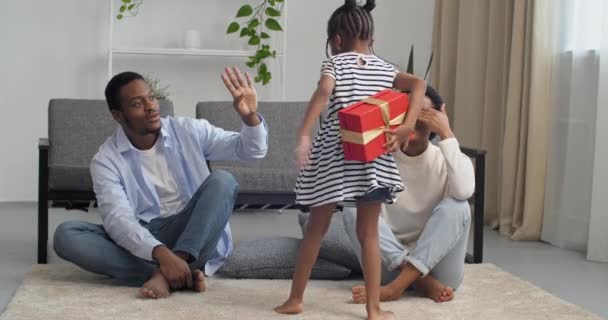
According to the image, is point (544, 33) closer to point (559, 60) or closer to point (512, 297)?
point (559, 60)

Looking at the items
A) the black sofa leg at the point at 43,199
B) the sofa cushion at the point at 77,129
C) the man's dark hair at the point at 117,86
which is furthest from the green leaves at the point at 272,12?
the man's dark hair at the point at 117,86

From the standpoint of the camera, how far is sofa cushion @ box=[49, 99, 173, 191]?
3.99 m

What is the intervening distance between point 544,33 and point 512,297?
70.6 inches

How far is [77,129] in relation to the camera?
4078 mm

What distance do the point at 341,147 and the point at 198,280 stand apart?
695mm

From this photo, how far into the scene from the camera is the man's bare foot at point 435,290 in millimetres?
2732

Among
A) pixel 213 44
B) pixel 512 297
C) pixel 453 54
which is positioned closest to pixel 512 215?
pixel 453 54

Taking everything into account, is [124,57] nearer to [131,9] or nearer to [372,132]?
[131,9]

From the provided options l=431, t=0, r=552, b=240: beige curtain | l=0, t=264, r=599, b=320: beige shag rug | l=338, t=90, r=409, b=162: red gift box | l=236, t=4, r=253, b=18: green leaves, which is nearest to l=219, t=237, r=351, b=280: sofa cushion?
l=0, t=264, r=599, b=320: beige shag rug

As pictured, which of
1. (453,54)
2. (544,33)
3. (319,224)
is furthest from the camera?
(453,54)

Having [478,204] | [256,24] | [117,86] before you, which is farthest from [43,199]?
[256,24]

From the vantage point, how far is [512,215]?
4.51m

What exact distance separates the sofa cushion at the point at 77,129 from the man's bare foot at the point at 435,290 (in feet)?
5.51

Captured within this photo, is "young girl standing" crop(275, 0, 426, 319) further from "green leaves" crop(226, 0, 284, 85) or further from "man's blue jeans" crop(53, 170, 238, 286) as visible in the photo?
"green leaves" crop(226, 0, 284, 85)
